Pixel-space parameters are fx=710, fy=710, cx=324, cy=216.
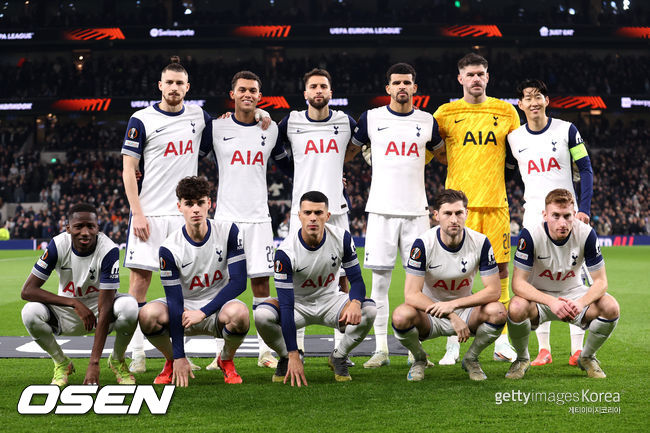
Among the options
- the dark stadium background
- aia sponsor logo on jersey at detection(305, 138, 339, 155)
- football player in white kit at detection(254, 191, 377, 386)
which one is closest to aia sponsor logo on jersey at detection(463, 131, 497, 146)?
aia sponsor logo on jersey at detection(305, 138, 339, 155)

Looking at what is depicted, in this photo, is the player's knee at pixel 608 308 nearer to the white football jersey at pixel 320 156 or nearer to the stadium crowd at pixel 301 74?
the white football jersey at pixel 320 156

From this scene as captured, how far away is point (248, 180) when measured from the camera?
604 centimetres

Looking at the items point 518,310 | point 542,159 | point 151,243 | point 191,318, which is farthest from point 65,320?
point 542,159

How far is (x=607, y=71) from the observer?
3155 cm

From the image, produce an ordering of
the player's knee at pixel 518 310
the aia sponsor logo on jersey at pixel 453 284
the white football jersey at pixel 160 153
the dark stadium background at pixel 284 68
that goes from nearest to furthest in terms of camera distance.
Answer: the player's knee at pixel 518 310, the aia sponsor logo on jersey at pixel 453 284, the white football jersey at pixel 160 153, the dark stadium background at pixel 284 68

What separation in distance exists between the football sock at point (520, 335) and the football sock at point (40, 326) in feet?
10.7

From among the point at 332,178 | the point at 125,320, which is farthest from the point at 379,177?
the point at 125,320

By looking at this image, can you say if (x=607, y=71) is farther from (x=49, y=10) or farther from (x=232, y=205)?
(x=232, y=205)

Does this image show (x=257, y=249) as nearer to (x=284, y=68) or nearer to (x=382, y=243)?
(x=382, y=243)

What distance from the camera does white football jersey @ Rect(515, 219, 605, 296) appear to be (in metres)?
5.22

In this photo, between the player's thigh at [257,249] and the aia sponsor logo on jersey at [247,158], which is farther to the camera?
the aia sponsor logo on jersey at [247,158]

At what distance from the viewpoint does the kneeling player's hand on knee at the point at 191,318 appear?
4812mm

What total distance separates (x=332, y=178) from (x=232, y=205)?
34.7 inches

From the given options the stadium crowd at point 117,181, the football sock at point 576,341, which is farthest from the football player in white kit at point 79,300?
the stadium crowd at point 117,181
